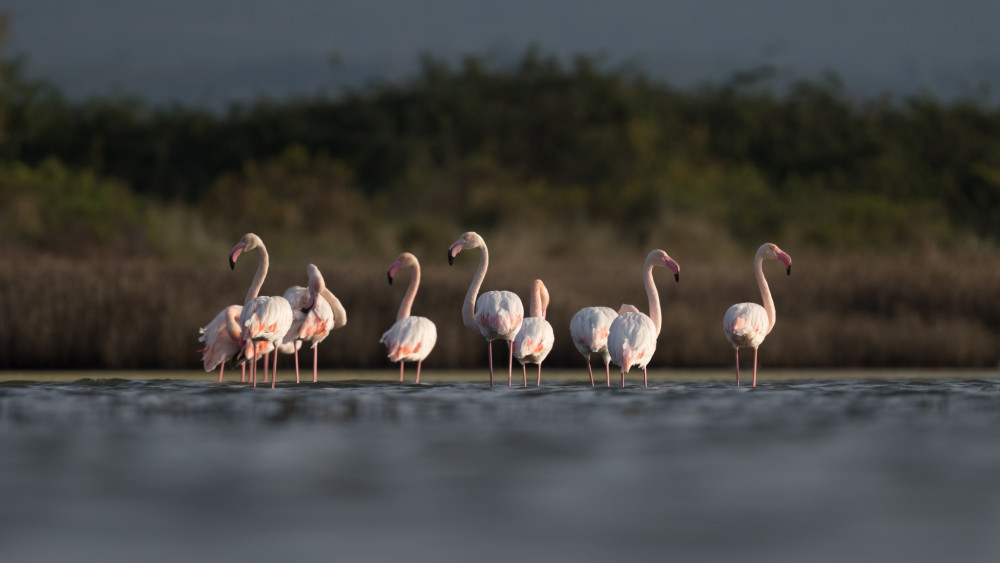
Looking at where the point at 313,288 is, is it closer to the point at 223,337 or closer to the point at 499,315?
the point at 223,337

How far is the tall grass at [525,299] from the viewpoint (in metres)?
15.2

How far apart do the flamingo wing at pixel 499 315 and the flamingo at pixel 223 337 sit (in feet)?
6.60

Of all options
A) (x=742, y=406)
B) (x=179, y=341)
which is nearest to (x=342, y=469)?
(x=742, y=406)

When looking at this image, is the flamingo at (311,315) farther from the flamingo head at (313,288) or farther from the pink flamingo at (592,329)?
the pink flamingo at (592,329)

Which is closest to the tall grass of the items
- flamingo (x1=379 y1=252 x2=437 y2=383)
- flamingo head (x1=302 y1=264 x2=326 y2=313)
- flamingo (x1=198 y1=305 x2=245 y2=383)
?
flamingo (x1=198 y1=305 x2=245 y2=383)

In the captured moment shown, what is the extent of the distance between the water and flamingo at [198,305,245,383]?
0.82 m

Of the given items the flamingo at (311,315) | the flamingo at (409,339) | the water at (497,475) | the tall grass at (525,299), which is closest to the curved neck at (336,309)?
the flamingo at (311,315)

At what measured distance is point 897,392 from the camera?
11.4 meters

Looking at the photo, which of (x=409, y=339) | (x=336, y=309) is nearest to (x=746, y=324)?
(x=409, y=339)

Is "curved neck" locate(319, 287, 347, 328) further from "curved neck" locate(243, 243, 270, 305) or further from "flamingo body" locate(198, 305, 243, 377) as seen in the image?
"flamingo body" locate(198, 305, 243, 377)

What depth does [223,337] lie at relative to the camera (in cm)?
1212

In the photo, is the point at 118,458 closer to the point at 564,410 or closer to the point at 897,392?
→ the point at 564,410

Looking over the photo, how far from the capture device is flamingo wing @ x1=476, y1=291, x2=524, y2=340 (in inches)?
467

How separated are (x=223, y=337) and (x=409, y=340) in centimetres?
160
